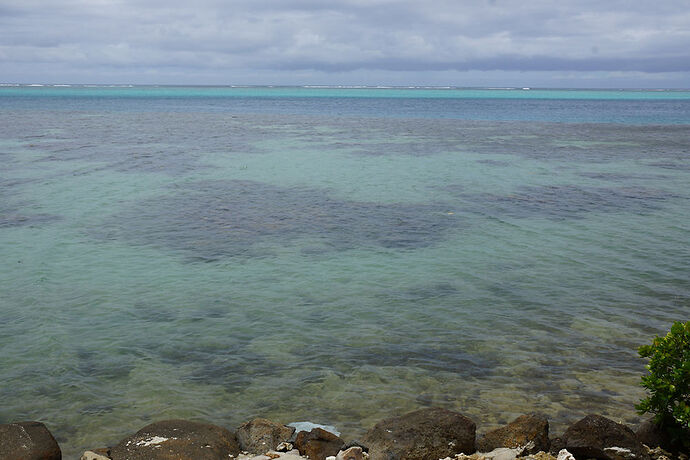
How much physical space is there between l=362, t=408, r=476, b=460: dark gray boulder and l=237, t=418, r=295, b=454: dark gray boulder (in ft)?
3.05

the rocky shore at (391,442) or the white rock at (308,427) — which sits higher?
the rocky shore at (391,442)

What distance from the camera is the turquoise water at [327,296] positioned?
7988 mm

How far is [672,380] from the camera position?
20.0ft

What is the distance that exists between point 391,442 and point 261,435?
145cm

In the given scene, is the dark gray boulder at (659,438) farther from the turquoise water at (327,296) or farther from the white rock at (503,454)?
the white rock at (503,454)

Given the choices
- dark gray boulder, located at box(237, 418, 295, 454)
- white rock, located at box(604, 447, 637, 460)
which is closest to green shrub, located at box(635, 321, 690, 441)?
white rock, located at box(604, 447, 637, 460)

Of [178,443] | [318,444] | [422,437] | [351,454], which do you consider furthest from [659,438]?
[178,443]

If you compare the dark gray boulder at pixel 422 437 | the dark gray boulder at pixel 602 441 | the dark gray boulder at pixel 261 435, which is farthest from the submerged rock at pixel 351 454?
the dark gray boulder at pixel 602 441

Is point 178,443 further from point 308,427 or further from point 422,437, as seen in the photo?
point 422,437

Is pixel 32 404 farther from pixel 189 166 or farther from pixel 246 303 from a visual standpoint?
pixel 189 166

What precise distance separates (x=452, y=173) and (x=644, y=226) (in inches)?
428

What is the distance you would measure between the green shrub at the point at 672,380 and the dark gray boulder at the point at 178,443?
438cm

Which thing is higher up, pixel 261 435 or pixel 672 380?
pixel 672 380

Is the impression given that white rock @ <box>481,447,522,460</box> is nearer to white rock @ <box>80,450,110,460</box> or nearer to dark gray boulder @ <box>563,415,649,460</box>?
dark gray boulder @ <box>563,415,649,460</box>
